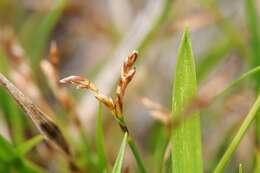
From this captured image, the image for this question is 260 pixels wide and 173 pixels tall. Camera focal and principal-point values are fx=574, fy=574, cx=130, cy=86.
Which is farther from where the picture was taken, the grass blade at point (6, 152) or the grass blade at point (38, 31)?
the grass blade at point (38, 31)

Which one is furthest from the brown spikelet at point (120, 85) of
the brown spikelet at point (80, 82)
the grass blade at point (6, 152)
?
the grass blade at point (6, 152)

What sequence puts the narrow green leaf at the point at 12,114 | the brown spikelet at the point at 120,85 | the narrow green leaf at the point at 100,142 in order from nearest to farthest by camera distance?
the brown spikelet at the point at 120,85, the narrow green leaf at the point at 100,142, the narrow green leaf at the point at 12,114

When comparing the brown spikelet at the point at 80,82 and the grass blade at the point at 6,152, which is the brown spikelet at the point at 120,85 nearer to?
the brown spikelet at the point at 80,82

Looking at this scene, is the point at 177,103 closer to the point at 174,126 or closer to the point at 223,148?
the point at 174,126

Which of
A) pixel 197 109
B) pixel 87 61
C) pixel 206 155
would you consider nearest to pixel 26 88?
pixel 206 155

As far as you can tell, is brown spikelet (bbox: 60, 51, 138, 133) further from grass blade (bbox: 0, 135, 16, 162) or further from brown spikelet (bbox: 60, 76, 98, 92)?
grass blade (bbox: 0, 135, 16, 162)

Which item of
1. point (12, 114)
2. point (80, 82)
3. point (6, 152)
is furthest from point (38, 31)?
point (80, 82)

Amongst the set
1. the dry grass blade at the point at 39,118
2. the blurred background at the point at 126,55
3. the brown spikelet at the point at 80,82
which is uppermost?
the brown spikelet at the point at 80,82
